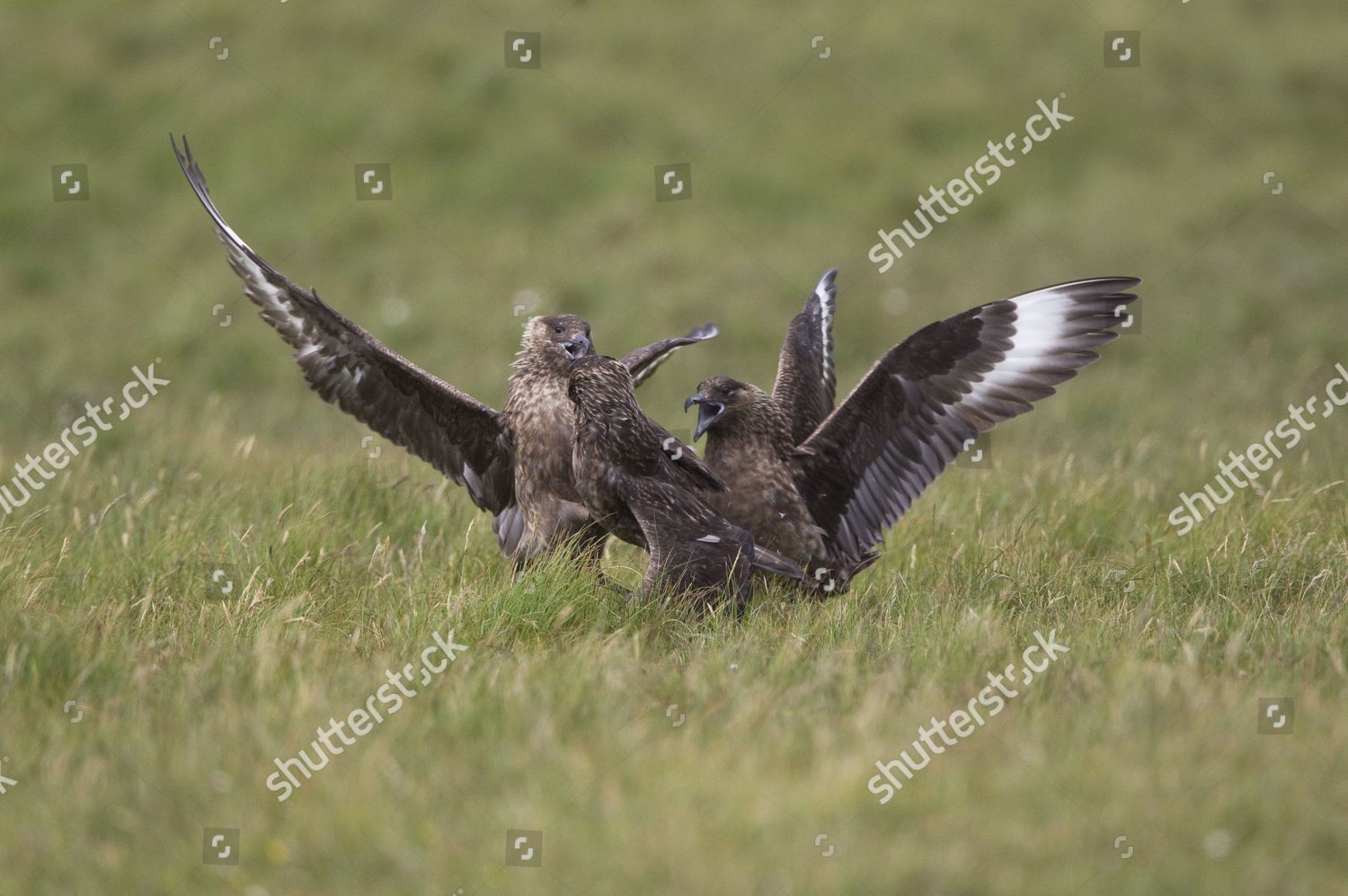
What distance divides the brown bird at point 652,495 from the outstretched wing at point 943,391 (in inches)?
21.1

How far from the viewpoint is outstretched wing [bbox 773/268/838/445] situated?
5.52 metres

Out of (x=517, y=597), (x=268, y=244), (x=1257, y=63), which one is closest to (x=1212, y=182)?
(x=1257, y=63)

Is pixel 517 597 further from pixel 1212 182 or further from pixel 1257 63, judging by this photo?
pixel 1257 63

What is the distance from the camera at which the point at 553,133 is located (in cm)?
1284

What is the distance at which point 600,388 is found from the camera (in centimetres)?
450

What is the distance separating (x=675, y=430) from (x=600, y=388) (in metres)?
3.13

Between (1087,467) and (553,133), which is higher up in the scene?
(553,133)

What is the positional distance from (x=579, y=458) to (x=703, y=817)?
1.77m

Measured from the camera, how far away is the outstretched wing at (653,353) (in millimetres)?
5227
